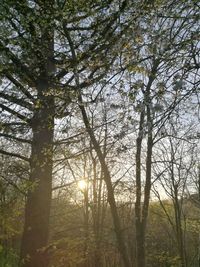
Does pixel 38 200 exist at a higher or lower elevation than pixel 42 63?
lower

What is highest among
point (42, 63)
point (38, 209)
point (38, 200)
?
point (42, 63)

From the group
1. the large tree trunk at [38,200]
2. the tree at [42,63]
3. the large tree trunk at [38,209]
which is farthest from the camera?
the large tree trunk at [38,209]

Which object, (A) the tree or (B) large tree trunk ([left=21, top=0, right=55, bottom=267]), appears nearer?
(A) the tree

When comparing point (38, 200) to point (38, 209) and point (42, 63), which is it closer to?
point (38, 209)

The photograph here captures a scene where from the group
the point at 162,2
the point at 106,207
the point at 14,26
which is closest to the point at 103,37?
the point at 162,2

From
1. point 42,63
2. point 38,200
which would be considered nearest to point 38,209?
point 38,200

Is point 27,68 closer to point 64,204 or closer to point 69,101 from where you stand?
point 69,101

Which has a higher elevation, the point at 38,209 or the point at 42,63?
the point at 42,63

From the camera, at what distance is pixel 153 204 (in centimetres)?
2028

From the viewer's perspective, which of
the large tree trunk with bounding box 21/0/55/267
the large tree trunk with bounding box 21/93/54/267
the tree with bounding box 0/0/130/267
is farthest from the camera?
the large tree trunk with bounding box 21/93/54/267

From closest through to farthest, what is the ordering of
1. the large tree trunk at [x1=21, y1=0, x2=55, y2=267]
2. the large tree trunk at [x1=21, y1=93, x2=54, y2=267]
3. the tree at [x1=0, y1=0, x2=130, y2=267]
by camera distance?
the tree at [x1=0, y1=0, x2=130, y2=267] < the large tree trunk at [x1=21, y1=0, x2=55, y2=267] < the large tree trunk at [x1=21, y1=93, x2=54, y2=267]

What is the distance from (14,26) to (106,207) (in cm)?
1373

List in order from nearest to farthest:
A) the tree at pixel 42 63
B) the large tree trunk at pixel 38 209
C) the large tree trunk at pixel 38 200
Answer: the tree at pixel 42 63 → the large tree trunk at pixel 38 200 → the large tree trunk at pixel 38 209

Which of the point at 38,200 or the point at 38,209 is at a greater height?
the point at 38,200
